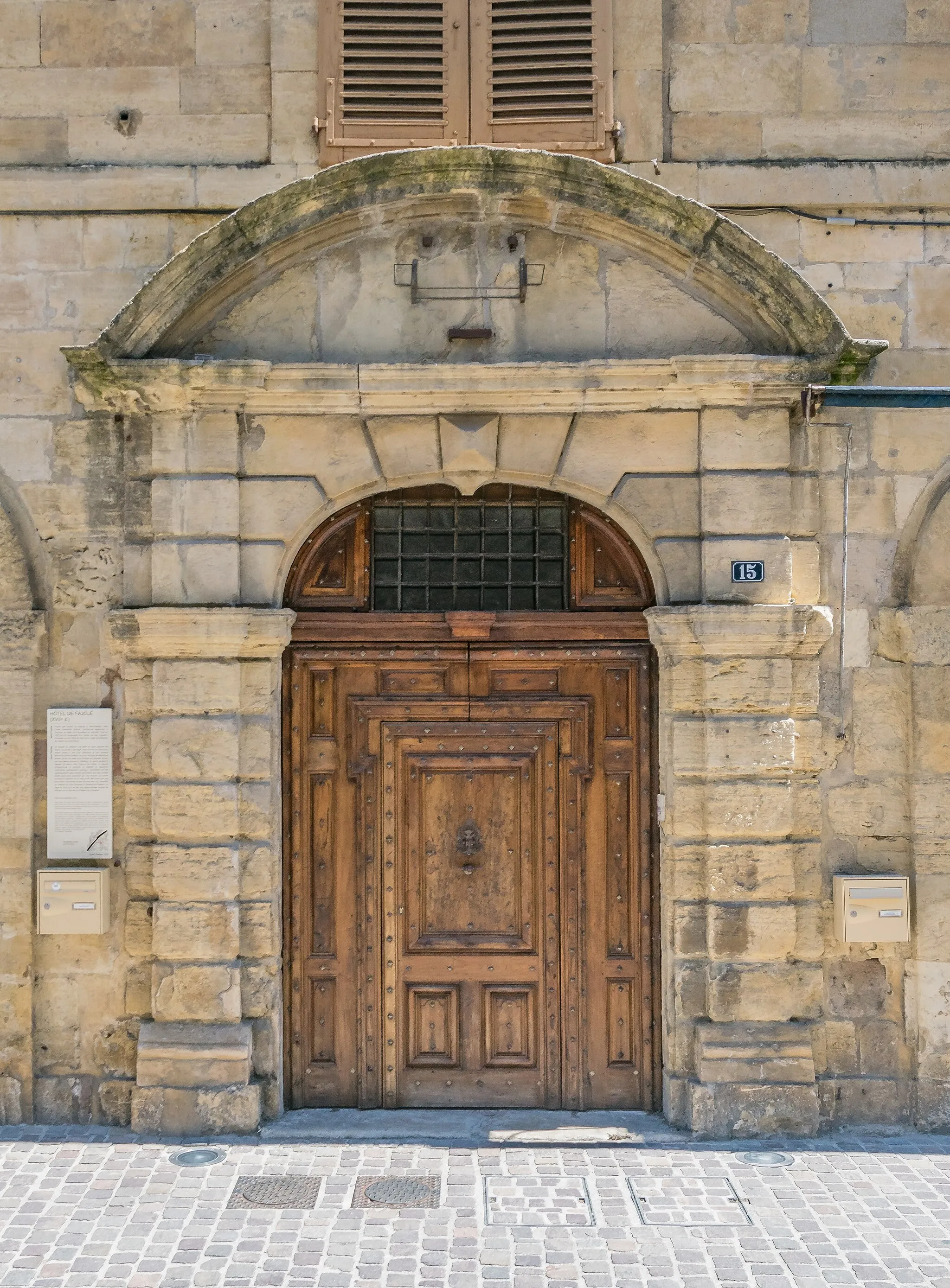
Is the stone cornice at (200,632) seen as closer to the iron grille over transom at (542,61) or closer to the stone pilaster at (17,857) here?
the stone pilaster at (17,857)

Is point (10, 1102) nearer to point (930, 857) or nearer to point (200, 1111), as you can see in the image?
point (200, 1111)

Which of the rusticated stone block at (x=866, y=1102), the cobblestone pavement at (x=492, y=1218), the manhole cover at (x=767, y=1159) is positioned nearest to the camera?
the cobblestone pavement at (x=492, y=1218)

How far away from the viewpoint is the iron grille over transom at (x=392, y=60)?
561 centimetres

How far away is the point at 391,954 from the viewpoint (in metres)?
5.60

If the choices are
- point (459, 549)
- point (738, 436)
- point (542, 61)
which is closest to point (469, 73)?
point (542, 61)

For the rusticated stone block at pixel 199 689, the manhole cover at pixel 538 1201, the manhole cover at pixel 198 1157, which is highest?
the rusticated stone block at pixel 199 689

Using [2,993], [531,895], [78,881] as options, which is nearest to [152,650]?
[78,881]

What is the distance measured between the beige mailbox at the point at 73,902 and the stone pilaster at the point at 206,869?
145 mm

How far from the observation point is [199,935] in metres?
5.29

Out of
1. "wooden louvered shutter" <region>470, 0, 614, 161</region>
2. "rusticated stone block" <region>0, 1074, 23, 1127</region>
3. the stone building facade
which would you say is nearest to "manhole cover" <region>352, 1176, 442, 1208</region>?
the stone building facade

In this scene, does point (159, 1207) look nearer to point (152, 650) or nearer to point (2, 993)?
point (2, 993)

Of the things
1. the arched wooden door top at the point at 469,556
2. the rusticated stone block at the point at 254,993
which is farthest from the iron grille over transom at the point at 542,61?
the rusticated stone block at the point at 254,993

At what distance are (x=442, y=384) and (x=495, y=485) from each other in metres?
0.63

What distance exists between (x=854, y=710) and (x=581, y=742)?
1348mm
